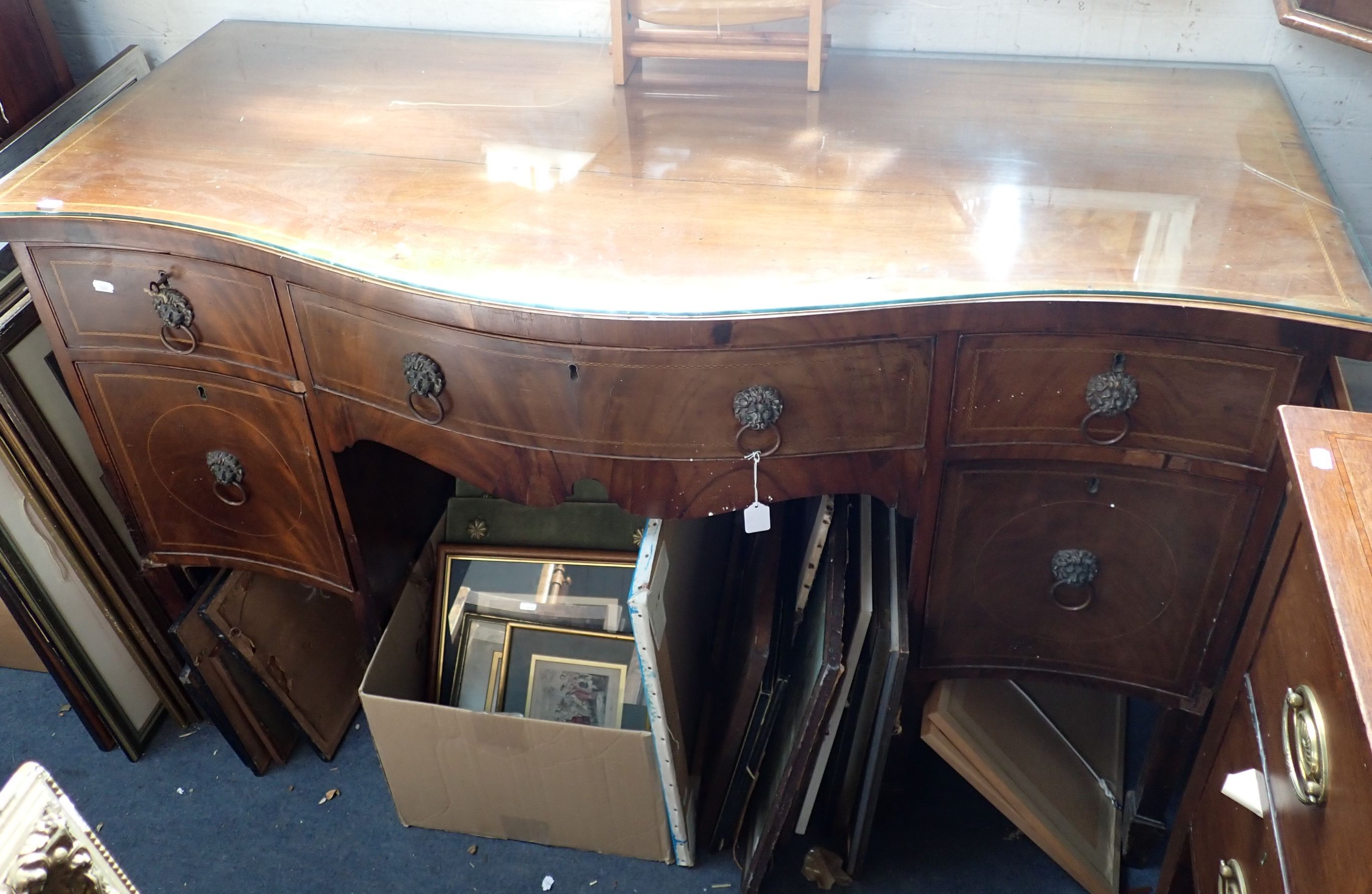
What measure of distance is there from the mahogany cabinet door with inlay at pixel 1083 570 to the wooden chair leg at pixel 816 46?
1.82 ft

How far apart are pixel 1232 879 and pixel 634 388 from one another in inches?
27.6

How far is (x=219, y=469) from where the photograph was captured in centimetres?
141

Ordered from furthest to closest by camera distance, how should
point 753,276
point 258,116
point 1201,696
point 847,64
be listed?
point 847,64, point 258,116, point 1201,696, point 753,276

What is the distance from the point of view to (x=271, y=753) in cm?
168

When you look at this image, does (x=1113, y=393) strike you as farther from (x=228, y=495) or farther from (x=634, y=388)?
(x=228, y=495)

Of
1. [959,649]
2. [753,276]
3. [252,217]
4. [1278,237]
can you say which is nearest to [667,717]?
[959,649]

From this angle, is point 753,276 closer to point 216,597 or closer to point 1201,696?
point 1201,696

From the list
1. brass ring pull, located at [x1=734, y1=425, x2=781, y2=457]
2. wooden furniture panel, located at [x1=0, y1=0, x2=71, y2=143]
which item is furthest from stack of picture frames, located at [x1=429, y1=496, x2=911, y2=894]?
wooden furniture panel, located at [x1=0, y1=0, x2=71, y2=143]

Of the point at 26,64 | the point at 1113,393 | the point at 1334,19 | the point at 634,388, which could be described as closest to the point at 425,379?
the point at 634,388

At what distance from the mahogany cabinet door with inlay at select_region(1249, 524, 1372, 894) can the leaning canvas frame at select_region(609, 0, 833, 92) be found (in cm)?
84

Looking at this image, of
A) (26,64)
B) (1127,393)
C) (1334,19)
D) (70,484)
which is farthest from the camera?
(26,64)

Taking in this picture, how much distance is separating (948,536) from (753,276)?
40 cm

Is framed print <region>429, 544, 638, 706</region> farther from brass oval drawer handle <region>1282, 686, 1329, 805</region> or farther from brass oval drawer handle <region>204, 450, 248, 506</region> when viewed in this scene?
brass oval drawer handle <region>1282, 686, 1329, 805</region>

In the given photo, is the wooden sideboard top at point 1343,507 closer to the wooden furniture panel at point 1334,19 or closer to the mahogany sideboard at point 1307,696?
the mahogany sideboard at point 1307,696
